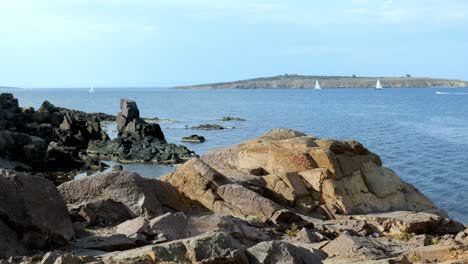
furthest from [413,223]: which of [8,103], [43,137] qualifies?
[8,103]

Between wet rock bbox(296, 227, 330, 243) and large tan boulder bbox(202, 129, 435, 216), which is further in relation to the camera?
large tan boulder bbox(202, 129, 435, 216)

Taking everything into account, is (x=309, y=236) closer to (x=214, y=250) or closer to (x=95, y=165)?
(x=214, y=250)

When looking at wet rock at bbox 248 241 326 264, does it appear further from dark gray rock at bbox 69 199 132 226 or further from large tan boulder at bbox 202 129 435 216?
large tan boulder at bbox 202 129 435 216

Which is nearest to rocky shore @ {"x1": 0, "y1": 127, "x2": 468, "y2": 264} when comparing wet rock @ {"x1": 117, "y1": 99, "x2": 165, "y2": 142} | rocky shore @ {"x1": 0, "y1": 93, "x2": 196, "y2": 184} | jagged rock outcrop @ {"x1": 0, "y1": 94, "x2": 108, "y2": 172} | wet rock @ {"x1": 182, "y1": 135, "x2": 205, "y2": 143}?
rocky shore @ {"x1": 0, "y1": 93, "x2": 196, "y2": 184}

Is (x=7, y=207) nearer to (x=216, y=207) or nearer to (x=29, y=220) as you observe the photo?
(x=29, y=220)

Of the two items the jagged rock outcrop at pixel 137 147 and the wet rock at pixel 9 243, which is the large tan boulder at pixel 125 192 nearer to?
the wet rock at pixel 9 243

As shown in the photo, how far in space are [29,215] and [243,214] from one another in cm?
811

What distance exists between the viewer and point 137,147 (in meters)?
62.0

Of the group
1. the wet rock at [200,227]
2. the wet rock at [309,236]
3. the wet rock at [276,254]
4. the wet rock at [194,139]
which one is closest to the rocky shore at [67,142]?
the wet rock at [194,139]

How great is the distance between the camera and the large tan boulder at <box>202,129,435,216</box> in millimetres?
22359

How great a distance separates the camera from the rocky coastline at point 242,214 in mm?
11641

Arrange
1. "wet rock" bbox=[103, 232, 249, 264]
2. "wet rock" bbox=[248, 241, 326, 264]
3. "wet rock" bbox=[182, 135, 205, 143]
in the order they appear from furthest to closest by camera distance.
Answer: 1. "wet rock" bbox=[182, 135, 205, 143]
2. "wet rock" bbox=[248, 241, 326, 264]
3. "wet rock" bbox=[103, 232, 249, 264]

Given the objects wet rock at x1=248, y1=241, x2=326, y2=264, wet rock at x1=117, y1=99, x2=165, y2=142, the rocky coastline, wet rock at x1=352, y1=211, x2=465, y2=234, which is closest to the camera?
wet rock at x1=248, y1=241, x2=326, y2=264

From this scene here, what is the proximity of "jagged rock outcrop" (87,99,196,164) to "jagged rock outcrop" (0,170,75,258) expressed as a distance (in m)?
41.8
